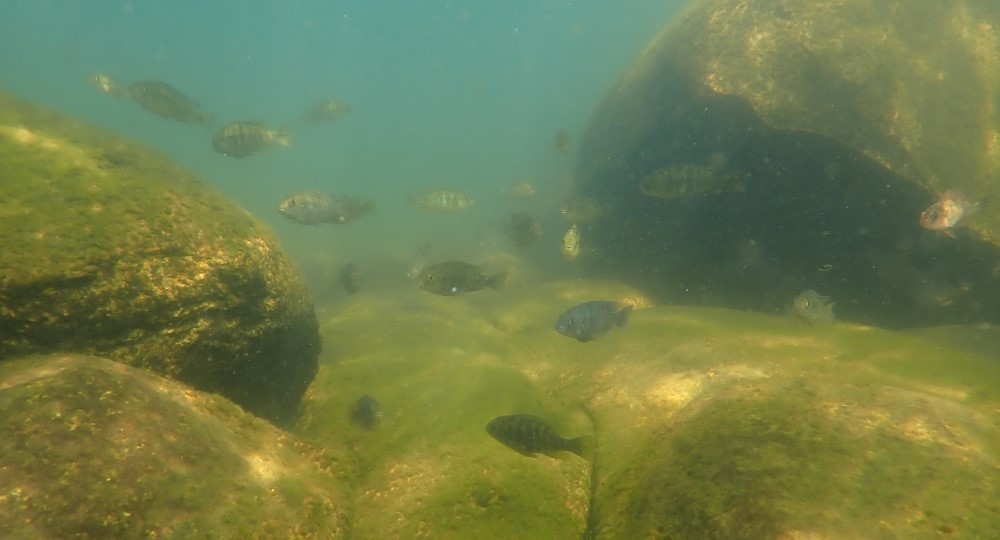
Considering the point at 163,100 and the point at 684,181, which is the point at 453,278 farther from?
the point at 163,100

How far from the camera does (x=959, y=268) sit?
23.8 feet

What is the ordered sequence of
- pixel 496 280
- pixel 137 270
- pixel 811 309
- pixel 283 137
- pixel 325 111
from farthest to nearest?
pixel 325 111, pixel 283 137, pixel 496 280, pixel 811 309, pixel 137 270

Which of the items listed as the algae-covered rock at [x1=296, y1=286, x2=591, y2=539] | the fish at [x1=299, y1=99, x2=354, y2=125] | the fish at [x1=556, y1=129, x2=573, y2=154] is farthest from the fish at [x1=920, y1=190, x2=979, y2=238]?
the fish at [x1=299, y1=99, x2=354, y2=125]

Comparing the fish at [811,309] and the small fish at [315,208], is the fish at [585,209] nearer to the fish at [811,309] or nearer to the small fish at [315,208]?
the small fish at [315,208]

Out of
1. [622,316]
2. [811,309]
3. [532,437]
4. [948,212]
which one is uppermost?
[948,212]

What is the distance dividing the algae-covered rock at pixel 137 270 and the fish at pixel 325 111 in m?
7.96

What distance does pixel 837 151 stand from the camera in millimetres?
7836

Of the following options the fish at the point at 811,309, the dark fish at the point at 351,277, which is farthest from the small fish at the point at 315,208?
the fish at the point at 811,309

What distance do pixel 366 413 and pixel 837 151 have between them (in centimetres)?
816

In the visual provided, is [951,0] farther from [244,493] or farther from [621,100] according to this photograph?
[244,493]

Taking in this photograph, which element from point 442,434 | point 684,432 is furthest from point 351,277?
point 684,432

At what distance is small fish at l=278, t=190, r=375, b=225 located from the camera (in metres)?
7.91

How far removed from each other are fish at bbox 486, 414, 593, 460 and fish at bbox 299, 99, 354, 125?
1151cm

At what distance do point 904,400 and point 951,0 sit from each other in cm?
918
